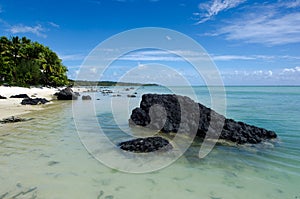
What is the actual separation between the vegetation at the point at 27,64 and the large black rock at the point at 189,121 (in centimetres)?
3987

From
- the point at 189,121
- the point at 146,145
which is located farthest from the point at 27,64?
the point at 146,145

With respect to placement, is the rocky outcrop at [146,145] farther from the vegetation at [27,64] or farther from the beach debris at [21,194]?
the vegetation at [27,64]

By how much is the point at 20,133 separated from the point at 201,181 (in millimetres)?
8856

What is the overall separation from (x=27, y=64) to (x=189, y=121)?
166 ft

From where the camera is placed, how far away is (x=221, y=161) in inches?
301

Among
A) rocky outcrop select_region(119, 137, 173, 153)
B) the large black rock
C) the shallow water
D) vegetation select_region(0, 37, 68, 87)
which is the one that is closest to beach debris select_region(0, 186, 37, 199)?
the shallow water

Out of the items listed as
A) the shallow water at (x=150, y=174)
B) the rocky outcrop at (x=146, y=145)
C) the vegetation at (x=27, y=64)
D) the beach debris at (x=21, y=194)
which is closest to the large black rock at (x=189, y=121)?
the shallow water at (x=150, y=174)

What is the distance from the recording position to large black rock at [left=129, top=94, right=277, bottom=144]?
10.6 m

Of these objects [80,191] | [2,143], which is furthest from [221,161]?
[2,143]

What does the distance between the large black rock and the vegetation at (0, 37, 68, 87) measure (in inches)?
1570

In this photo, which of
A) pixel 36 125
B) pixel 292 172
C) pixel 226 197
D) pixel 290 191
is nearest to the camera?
pixel 226 197

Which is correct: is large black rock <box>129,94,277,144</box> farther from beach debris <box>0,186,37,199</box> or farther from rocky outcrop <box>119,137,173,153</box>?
beach debris <box>0,186,37,199</box>

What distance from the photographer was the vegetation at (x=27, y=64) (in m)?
45.5

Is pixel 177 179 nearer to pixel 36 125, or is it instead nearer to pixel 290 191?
pixel 290 191
